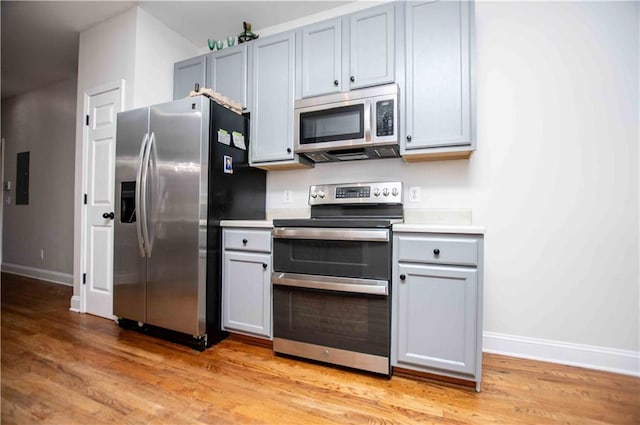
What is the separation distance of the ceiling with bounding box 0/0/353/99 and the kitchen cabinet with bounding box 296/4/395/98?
55 cm

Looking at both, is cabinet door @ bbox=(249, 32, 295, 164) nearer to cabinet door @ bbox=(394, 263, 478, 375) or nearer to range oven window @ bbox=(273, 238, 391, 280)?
range oven window @ bbox=(273, 238, 391, 280)

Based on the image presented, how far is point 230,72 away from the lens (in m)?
2.47

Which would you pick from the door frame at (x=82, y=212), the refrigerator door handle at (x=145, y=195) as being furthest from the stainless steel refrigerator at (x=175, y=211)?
the door frame at (x=82, y=212)

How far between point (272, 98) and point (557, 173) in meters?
2.09

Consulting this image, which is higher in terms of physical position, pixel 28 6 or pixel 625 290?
pixel 28 6

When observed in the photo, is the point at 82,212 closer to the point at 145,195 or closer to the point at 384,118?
the point at 145,195

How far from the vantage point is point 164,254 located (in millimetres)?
2062

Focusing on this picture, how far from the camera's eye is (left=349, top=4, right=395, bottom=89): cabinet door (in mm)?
1970

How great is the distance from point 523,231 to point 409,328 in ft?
Answer: 3.56

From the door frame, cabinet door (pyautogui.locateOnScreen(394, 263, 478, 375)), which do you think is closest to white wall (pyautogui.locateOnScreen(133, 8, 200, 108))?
the door frame

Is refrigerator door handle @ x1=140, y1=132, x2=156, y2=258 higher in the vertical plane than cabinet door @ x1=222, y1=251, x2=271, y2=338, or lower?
higher

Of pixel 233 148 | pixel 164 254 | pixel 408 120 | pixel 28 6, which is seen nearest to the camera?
pixel 408 120

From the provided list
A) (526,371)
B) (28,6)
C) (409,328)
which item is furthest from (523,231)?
(28,6)

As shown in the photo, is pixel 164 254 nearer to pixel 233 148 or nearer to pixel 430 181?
pixel 233 148
